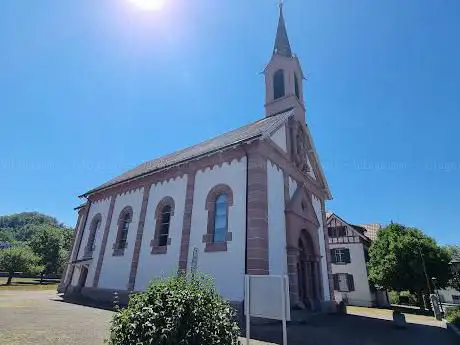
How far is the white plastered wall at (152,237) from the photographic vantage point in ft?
50.2

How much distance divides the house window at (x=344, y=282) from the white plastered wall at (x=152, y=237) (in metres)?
27.6

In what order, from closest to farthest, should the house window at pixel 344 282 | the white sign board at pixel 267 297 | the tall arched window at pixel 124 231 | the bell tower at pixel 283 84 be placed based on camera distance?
the white sign board at pixel 267 297 → the tall arched window at pixel 124 231 → the bell tower at pixel 283 84 → the house window at pixel 344 282

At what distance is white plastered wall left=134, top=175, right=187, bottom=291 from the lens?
1530cm

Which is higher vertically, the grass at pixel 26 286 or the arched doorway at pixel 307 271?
the arched doorway at pixel 307 271

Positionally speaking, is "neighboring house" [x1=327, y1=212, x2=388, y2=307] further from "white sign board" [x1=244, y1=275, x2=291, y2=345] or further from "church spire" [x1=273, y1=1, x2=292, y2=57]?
"white sign board" [x1=244, y1=275, x2=291, y2=345]

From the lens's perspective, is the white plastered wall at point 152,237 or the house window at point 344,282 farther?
the house window at point 344,282

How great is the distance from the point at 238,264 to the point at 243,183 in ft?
12.8

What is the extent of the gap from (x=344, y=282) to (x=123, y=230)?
28.3 metres

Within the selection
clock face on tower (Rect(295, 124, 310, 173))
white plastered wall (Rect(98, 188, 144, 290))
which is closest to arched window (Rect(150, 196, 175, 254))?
white plastered wall (Rect(98, 188, 144, 290))

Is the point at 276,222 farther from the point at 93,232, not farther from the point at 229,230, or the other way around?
the point at 93,232

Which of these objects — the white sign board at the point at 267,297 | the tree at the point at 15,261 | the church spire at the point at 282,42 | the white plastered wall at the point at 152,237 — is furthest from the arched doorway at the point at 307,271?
the tree at the point at 15,261

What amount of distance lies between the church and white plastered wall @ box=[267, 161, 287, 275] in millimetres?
51

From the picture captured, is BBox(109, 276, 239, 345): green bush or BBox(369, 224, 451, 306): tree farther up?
BBox(369, 224, 451, 306): tree

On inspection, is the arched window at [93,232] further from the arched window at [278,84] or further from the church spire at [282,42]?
the church spire at [282,42]
